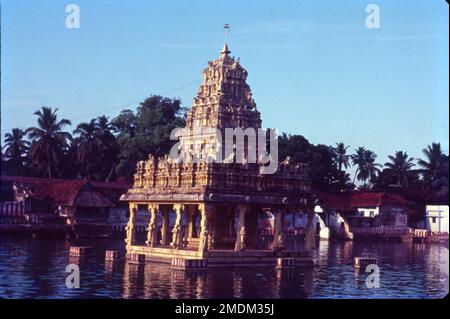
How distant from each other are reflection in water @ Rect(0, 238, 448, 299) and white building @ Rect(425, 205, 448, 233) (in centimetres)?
4046

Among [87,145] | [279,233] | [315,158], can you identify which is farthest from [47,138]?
[279,233]

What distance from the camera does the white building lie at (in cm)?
8219

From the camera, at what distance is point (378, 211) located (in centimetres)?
7831

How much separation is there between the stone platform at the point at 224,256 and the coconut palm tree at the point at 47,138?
36.5m

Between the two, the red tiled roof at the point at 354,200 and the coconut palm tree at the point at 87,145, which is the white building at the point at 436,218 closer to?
the red tiled roof at the point at 354,200

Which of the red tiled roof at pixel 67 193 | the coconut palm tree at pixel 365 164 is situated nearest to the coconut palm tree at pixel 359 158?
the coconut palm tree at pixel 365 164

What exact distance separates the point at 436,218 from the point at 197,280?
57.2 m

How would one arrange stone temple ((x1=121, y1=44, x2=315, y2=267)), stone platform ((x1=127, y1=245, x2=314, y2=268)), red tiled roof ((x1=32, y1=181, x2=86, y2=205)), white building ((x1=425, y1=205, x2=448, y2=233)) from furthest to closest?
white building ((x1=425, y1=205, x2=448, y2=233))
red tiled roof ((x1=32, y1=181, x2=86, y2=205))
stone temple ((x1=121, y1=44, x2=315, y2=267))
stone platform ((x1=127, y1=245, x2=314, y2=268))

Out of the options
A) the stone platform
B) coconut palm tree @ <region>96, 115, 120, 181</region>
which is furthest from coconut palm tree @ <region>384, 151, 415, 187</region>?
the stone platform

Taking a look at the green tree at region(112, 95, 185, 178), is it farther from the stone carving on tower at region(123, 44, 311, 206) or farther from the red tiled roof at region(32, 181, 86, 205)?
the stone carving on tower at region(123, 44, 311, 206)

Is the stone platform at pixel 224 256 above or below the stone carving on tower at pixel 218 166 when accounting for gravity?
below

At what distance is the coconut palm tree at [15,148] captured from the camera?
78375 mm
